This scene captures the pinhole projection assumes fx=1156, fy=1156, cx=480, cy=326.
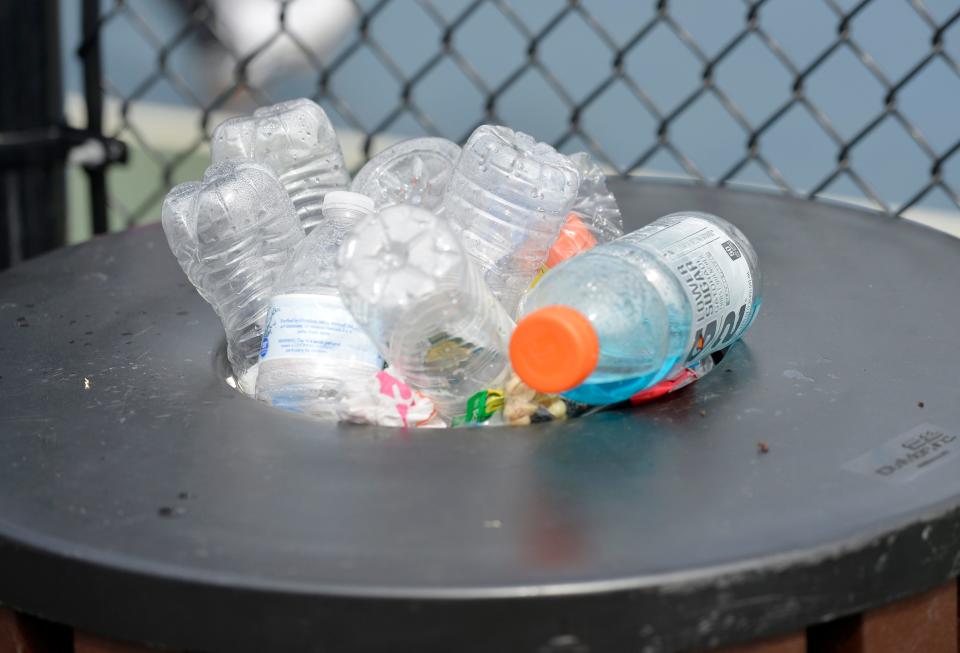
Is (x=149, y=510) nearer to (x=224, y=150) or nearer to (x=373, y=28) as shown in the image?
(x=224, y=150)

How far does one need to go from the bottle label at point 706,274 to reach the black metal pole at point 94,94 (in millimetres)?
1344

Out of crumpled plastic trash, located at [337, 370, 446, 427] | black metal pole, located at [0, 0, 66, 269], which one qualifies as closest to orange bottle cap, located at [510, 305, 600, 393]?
crumpled plastic trash, located at [337, 370, 446, 427]

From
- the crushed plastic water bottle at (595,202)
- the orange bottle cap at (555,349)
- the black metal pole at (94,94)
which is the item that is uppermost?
the orange bottle cap at (555,349)

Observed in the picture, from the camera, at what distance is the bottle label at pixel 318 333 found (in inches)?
35.2

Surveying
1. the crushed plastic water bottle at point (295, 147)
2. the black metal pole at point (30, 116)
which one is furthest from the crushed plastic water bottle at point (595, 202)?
the black metal pole at point (30, 116)

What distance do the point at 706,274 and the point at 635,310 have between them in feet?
0.32

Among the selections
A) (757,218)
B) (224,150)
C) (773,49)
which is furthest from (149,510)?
(773,49)

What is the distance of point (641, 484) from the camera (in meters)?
0.77

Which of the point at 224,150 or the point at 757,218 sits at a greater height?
A: the point at 224,150

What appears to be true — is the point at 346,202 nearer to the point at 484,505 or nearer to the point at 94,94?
the point at 484,505

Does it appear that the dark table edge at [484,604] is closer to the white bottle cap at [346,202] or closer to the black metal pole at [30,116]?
the white bottle cap at [346,202]

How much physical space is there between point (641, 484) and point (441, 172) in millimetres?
559

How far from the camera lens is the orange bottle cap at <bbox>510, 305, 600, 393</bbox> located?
77 centimetres

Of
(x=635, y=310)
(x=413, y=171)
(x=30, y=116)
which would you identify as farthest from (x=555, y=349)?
(x=30, y=116)
